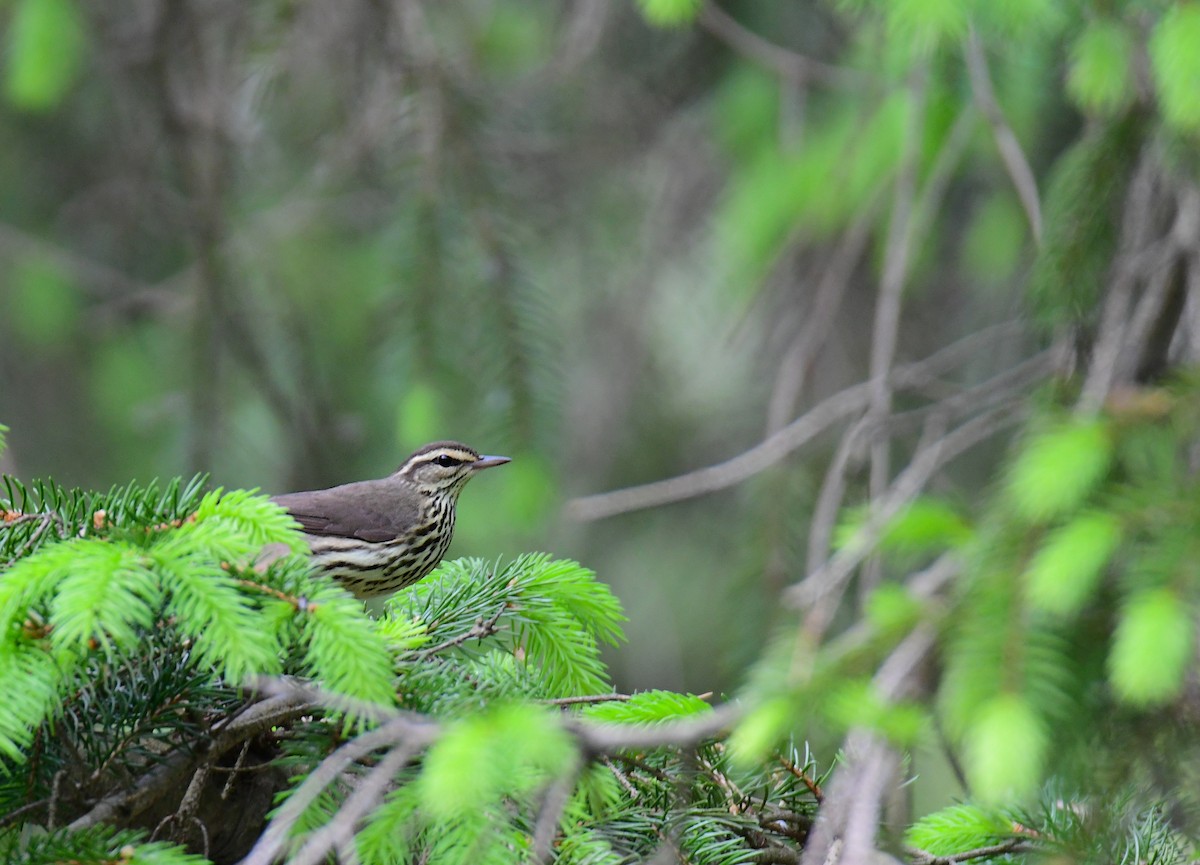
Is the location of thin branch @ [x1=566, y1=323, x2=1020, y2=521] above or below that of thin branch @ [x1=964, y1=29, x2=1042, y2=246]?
below

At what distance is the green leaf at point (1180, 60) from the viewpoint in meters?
2.60

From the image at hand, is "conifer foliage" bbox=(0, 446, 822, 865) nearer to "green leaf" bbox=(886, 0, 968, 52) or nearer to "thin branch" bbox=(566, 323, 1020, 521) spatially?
"thin branch" bbox=(566, 323, 1020, 521)

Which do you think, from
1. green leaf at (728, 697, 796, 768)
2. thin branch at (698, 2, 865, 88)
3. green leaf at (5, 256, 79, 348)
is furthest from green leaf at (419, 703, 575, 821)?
green leaf at (5, 256, 79, 348)

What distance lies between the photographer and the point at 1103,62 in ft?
10.0

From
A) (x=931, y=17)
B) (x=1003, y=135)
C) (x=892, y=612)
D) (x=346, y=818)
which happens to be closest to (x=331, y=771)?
(x=346, y=818)

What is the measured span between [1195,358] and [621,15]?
3.91m

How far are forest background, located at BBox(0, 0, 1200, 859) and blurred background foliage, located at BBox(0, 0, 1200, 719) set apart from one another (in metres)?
0.02

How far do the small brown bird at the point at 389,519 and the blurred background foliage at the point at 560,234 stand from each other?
0.14m

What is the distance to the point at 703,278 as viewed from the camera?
6.93m

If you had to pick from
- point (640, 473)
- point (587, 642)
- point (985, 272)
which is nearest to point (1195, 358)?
point (587, 642)

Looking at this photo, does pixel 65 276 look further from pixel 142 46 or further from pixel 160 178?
pixel 142 46

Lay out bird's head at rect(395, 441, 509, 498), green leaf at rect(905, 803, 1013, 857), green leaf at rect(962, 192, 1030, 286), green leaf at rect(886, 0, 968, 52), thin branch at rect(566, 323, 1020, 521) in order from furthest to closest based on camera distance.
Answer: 1. green leaf at rect(962, 192, 1030, 286)
2. bird's head at rect(395, 441, 509, 498)
3. thin branch at rect(566, 323, 1020, 521)
4. green leaf at rect(886, 0, 968, 52)
5. green leaf at rect(905, 803, 1013, 857)

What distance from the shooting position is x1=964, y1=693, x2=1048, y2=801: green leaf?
171cm

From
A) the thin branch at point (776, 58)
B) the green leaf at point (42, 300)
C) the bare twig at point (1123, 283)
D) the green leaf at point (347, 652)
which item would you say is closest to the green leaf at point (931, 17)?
the bare twig at point (1123, 283)
